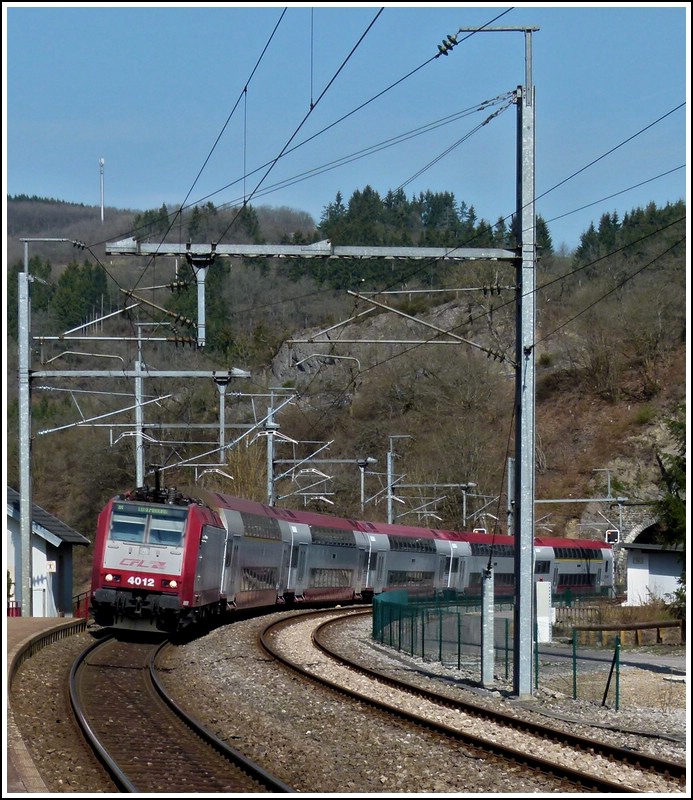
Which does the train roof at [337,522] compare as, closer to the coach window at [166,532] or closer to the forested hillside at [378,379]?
Result: the coach window at [166,532]

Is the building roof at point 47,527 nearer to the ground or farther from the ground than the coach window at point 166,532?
nearer to the ground

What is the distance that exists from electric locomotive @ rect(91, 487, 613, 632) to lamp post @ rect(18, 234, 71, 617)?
390cm

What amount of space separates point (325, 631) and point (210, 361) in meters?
52.6

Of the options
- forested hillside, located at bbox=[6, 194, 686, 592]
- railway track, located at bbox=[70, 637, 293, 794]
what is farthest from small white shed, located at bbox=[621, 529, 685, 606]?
railway track, located at bbox=[70, 637, 293, 794]

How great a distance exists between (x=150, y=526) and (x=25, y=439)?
585cm

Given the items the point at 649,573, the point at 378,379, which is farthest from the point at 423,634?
the point at 378,379

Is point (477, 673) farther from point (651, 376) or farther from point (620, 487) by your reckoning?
point (651, 376)

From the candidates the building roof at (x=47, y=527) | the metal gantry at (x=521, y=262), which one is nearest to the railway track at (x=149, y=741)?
the metal gantry at (x=521, y=262)

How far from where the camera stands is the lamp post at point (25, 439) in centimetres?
2764

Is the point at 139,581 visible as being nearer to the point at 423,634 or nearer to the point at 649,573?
the point at 423,634

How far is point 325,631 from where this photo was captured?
1208 inches

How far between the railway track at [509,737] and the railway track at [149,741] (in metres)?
2.81

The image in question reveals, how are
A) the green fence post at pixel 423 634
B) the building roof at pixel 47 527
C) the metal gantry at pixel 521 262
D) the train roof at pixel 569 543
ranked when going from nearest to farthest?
the metal gantry at pixel 521 262 < the green fence post at pixel 423 634 < the building roof at pixel 47 527 < the train roof at pixel 569 543

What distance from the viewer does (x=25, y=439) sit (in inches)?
1114
